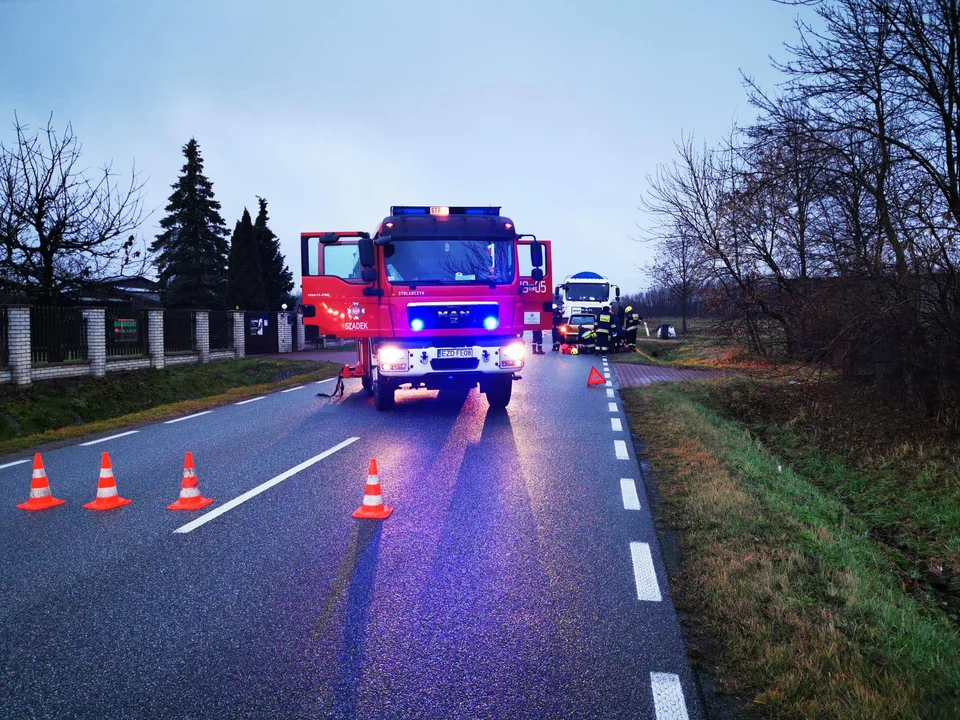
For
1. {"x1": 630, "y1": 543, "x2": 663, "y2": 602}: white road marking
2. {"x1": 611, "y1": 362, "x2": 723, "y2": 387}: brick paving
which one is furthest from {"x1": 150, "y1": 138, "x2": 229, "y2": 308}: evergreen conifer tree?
{"x1": 630, "y1": 543, "x2": 663, "y2": 602}: white road marking

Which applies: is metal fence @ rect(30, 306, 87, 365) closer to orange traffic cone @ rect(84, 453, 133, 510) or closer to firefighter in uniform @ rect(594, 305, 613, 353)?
orange traffic cone @ rect(84, 453, 133, 510)

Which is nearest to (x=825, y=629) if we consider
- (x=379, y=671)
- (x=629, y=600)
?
(x=629, y=600)

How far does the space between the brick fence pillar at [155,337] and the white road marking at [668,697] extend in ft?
75.7

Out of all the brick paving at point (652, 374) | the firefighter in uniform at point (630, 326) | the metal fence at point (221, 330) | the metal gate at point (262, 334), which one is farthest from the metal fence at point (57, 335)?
the firefighter in uniform at point (630, 326)

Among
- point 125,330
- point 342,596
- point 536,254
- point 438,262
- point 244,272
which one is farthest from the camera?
point 244,272

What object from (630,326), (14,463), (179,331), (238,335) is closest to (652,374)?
(630,326)

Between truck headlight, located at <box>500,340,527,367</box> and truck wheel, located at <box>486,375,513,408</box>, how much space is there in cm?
57

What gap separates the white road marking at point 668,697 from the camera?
304 centimetres

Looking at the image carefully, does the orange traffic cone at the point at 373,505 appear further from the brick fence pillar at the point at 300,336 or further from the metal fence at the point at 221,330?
the brick fence pillar at the point at 300,336

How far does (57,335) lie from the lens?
1908 centimetres

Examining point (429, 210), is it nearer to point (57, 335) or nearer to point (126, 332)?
point (57, 335)

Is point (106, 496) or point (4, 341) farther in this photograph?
point (4, 341)

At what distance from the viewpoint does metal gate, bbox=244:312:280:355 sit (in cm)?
3434

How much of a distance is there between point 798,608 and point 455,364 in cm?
851
